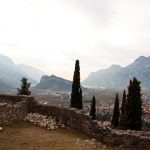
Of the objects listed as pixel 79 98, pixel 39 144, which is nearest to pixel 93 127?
pixel 39 144

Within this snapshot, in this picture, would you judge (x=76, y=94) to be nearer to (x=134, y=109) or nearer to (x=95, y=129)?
(x=134, y=109)

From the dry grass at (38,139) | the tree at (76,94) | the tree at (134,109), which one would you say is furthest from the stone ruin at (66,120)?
the tree at (134,109)

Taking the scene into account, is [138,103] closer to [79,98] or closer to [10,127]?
[79,98]

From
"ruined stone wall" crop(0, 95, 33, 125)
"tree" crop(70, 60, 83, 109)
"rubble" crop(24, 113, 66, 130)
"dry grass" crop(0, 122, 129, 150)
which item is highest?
"tree" crop(70, 60, 83, 109)

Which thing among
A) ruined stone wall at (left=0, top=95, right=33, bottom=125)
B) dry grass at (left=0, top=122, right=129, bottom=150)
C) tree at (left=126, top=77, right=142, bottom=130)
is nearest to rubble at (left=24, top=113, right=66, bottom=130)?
ruined stone wall at (left=0, top=95, right=33, bottom=125)

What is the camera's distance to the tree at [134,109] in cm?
5971

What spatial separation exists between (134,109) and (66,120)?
76.2 ft

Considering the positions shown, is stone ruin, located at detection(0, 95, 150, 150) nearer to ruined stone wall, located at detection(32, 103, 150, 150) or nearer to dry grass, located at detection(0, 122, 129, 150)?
ruined stone wall, located at detection(32, 103, 150, 150)

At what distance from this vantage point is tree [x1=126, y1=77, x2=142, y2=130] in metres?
59.7

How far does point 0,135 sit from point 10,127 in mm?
4099

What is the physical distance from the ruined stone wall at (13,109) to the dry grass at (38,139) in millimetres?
996

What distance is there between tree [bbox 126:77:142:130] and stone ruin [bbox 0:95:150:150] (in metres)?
21.8

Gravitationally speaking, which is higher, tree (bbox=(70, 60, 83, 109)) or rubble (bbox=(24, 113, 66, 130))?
tree (bbox=(70, 60, 83, 109))

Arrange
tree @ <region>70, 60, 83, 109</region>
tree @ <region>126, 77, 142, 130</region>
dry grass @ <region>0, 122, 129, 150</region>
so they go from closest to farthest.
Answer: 1. dry grass @ <region>0, 122, 129, 150</region>
2. tree @ <region>126, 77, 142, 130</region>
3. tree @ <region>70, 60, 83, 109</region>
